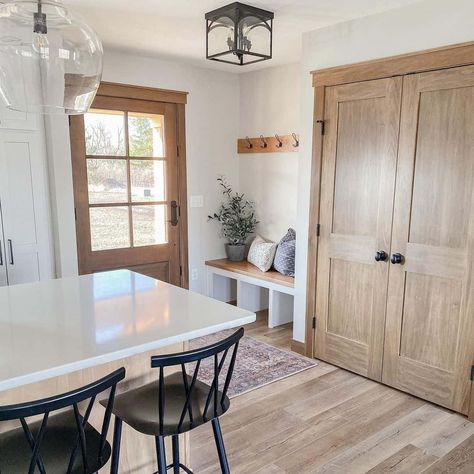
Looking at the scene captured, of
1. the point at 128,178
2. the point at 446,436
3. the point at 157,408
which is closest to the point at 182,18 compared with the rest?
the point at 128,178

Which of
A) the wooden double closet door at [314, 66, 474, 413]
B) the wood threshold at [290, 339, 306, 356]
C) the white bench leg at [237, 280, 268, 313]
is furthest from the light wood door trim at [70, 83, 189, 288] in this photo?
the wooden double closet door at [314, 66, 474, 413]

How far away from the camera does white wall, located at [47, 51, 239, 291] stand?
3.51m

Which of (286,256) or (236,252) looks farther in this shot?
(236,252)

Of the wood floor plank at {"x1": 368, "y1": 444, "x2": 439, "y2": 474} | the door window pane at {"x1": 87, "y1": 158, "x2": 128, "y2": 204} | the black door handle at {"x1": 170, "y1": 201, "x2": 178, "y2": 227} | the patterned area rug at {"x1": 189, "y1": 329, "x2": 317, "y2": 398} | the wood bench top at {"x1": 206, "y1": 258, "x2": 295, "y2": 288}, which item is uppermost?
the door window pane at {"x1": 87, "y1": 158, "x2": 128, "y2": 204}

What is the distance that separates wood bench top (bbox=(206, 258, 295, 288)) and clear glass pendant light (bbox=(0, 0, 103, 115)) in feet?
8.21

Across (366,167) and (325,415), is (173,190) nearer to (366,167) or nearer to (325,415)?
(366,167)

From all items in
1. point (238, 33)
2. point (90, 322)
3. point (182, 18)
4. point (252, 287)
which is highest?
point (182, 18)

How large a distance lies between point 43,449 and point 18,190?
2.42m

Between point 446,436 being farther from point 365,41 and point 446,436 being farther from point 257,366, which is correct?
point 365,41

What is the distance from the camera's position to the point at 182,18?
284 cm

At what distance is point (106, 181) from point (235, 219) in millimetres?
1431

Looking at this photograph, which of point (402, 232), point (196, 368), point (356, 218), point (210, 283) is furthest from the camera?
point (210, 283)

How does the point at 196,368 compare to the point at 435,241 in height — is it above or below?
below

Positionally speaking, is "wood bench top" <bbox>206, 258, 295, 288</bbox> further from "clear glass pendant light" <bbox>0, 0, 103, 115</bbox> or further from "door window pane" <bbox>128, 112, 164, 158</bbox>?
"clear glass pendant light" <bbox>0, 0, 103, 115</bbox>
